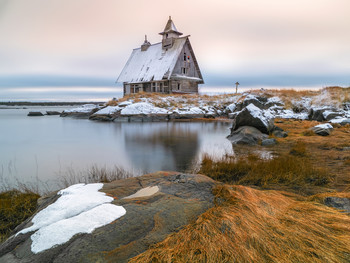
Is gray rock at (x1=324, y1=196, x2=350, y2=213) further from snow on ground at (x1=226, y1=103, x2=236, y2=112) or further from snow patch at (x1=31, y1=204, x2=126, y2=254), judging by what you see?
snow on ground at (x1=226, y1=103, x2=236, y2=112)

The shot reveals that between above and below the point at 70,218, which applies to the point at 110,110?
below

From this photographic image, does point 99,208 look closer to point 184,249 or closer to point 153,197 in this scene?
point 153,197

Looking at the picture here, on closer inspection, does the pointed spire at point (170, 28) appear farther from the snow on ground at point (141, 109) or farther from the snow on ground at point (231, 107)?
the snow on ground at point (231, 107)

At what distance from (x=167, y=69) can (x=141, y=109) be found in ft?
32.8

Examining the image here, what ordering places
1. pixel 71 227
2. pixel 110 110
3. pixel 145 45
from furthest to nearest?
pixel 145 45, pixel 110 110, pixel 71 227

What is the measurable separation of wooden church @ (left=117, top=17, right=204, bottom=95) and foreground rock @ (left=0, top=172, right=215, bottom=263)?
30665 millimetres

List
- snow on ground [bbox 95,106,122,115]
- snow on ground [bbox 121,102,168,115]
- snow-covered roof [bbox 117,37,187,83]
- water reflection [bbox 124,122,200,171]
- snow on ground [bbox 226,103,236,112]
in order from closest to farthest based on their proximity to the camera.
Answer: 1. water reflection [bbox 124,122,200,171]
2. snow on ground [bbox 121,102,168,115]
3. snow on ground [bbox 95,106,122,115]
4. snow on ground [bbox 226,103,236,112]
5. snow-covered roof [bbox 117,37,187,83]

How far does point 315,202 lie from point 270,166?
2.80 m

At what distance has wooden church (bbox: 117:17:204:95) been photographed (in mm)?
34312

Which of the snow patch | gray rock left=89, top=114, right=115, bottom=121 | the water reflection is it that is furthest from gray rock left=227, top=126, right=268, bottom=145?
gray rock left=89, top=114, right=115, bottom=121

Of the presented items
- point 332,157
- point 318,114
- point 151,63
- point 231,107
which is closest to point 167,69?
point 151,63

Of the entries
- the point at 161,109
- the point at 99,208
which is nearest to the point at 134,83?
the point at 161,109

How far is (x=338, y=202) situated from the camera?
10.0 ft

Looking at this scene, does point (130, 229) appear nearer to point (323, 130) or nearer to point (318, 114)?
point (323, 130)
